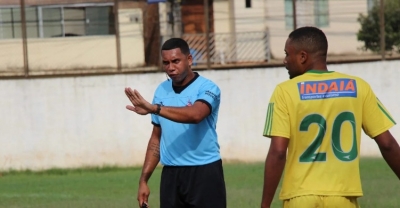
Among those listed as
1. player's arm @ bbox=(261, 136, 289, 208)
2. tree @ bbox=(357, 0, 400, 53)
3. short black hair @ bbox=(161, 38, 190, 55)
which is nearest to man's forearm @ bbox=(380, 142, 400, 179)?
player's arm @ bbox=(261, 136, 289, 208)

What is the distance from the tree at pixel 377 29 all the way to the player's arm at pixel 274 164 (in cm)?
1604

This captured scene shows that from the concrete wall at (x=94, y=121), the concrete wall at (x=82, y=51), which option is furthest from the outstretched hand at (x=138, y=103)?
the concrete wall at (x=82, y=51)

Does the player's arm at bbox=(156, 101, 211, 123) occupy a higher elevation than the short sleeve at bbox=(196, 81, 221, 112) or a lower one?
lower

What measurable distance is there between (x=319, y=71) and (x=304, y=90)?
20 cm

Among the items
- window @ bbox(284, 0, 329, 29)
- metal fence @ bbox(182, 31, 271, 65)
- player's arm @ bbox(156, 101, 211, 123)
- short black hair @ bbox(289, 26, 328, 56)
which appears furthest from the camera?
window @ bbox(284, 0, 329, 29)

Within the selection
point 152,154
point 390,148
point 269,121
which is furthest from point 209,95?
point 390,148

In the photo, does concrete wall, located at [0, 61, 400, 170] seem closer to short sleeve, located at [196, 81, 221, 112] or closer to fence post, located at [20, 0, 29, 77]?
fence post, located at [20, 0, 29, 77]

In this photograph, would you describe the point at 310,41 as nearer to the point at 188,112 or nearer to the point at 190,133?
the point at 188,112

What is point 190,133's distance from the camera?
729cm

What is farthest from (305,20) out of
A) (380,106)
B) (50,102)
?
(380,106)

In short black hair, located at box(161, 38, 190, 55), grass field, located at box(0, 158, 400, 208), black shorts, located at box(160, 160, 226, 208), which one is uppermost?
short black hair, located at box(161, 38, 190, 55)

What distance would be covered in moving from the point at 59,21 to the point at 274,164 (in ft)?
64.4

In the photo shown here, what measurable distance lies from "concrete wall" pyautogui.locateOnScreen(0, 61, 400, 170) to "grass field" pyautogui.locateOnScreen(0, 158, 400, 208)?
42cm

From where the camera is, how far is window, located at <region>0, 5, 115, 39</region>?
21.2m
